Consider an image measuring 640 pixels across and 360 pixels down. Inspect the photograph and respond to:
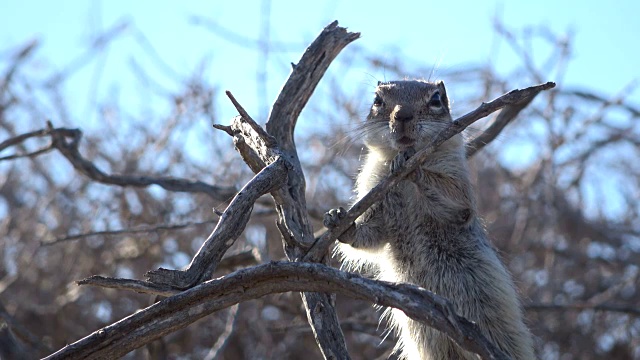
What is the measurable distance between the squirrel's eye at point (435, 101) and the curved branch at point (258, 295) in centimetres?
214

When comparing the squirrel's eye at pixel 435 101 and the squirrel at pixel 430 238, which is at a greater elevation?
the squirrel's eye at pixel 435 101

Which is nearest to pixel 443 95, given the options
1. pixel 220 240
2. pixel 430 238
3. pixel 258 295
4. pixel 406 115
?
pixel 406 115

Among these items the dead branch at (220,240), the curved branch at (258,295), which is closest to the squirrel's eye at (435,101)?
the dead branch at (220,240)

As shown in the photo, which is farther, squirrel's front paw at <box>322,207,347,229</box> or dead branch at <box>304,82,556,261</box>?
squirrel's front paw at <box>322,207,347,229</box>

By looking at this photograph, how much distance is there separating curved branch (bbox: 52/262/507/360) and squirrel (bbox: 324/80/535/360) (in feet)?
4.25

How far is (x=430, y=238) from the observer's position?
15.1 ft

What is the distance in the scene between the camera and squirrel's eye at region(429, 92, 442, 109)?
4913mm

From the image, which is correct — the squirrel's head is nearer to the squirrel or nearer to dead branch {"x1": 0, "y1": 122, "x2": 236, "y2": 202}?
the squirrel

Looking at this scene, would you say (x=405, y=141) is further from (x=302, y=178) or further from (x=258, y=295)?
(x=258, y=295)

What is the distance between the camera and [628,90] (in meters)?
7.10

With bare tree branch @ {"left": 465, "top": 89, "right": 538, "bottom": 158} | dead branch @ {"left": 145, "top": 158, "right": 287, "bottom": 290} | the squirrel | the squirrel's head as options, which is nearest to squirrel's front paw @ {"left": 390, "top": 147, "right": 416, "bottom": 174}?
the squirrel

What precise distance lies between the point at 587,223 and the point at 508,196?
74cm

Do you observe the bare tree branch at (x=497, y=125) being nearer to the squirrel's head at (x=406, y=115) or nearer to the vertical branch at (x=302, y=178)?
the squirrel's head at (x=406, y=115)

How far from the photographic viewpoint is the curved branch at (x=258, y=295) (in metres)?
2.79
